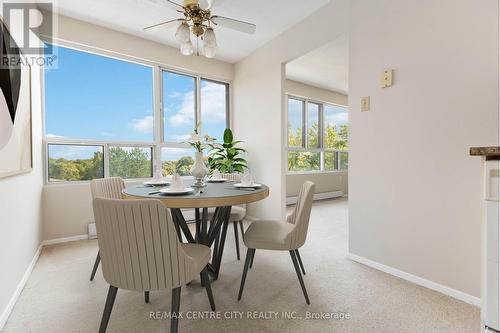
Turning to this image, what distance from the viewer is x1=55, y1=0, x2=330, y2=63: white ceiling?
2.70m

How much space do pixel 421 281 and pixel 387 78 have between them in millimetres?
1683

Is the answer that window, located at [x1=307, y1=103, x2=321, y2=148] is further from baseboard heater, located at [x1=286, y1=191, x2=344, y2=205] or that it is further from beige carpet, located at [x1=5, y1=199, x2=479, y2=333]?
beige carpet, located at [x1=5, y1=199, x2=479, y2=333]

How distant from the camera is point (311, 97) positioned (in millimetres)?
5863

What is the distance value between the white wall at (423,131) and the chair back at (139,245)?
1.81m

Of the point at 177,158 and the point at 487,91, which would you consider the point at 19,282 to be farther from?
the point at 487,91

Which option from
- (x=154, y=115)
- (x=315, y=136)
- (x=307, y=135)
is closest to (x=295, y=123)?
(x=307, y=135)

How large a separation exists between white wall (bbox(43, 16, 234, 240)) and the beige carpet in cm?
64

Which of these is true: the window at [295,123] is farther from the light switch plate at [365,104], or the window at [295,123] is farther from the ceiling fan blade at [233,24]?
the ceiling fan blade at [233,24]

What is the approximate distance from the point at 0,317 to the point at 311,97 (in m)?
5.88

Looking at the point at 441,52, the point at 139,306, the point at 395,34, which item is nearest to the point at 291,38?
the point at 395,34

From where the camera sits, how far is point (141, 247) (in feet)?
3.70

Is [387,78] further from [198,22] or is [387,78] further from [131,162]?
[131,162]

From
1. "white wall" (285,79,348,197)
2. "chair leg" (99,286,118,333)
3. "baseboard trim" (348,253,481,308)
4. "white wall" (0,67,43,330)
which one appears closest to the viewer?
"chair leg" (99,286,118,333)

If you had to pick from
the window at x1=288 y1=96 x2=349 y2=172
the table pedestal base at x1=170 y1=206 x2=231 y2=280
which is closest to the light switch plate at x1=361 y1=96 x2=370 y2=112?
the table pedestal base at x1=170 y1=206 x2=231 y2=280
